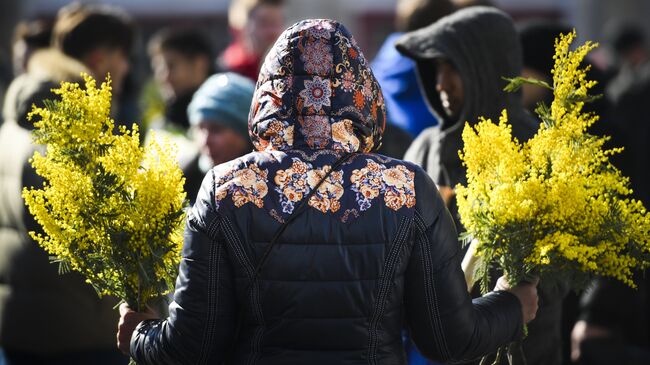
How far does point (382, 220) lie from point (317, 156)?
23cm

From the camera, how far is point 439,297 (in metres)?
2.72

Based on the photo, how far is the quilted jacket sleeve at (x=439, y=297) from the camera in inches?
107

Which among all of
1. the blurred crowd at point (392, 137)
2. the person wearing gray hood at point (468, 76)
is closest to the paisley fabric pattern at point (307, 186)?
the blurred crowd at point (392, 137)

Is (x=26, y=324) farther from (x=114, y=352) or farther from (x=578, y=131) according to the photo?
(x=578, y=131)

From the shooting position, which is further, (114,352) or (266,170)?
(114,352)

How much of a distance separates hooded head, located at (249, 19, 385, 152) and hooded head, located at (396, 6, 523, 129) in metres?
1.07

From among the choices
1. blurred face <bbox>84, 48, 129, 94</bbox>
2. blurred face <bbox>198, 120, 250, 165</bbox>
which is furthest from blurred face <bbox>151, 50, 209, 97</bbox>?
blurred face <bbox>198, 120, 250, 165</bbox>

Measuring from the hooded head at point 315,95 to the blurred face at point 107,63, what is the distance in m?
2.52

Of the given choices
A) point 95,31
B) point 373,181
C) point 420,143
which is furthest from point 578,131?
point 95,31

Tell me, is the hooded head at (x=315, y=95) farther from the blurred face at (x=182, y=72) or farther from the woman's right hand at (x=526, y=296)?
the blurred face at (x=182, y=72)

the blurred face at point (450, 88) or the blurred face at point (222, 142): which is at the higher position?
the blurred face at point (450, 88)

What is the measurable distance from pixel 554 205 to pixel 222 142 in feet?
7.15

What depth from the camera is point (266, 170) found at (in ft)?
8.88

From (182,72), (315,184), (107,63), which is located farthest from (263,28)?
(315,184)
